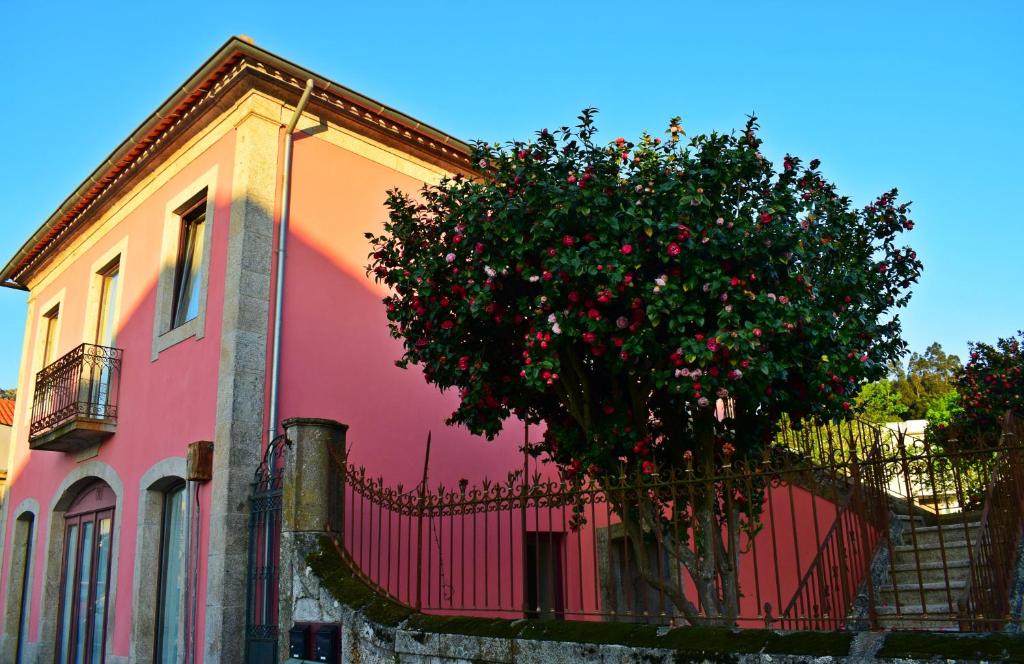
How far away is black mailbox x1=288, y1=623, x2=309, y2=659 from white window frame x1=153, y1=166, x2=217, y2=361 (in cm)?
396

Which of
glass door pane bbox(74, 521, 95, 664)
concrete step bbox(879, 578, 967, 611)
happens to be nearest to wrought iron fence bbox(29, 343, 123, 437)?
glass door pane bbox(74, 521, 95, 664)

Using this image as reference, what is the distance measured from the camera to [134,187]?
40.1 feet

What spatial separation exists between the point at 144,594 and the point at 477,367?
215 inches

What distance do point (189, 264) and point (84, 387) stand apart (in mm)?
2482

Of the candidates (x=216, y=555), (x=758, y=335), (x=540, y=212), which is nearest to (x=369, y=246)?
(x=216, y=555)

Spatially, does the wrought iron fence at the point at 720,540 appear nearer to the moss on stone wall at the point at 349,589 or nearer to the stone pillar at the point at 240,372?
the moss on stone wall at the point at 349,589

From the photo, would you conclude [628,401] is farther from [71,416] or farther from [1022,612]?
[71,416]

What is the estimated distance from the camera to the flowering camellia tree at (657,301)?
5.85 meters

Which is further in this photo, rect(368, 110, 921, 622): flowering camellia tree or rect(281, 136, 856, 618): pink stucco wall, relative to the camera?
rect(281, 136, 856, 618): pink stucco wall

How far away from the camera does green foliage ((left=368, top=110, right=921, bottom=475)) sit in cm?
586

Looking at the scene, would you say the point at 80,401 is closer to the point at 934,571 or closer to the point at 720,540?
the point at 720,540

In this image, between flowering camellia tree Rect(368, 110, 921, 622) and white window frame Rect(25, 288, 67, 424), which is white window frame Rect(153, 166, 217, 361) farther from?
white window frame Rect(25, 288, 67, 424)

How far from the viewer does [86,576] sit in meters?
11.8

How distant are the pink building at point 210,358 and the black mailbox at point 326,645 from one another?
5.80 feet
